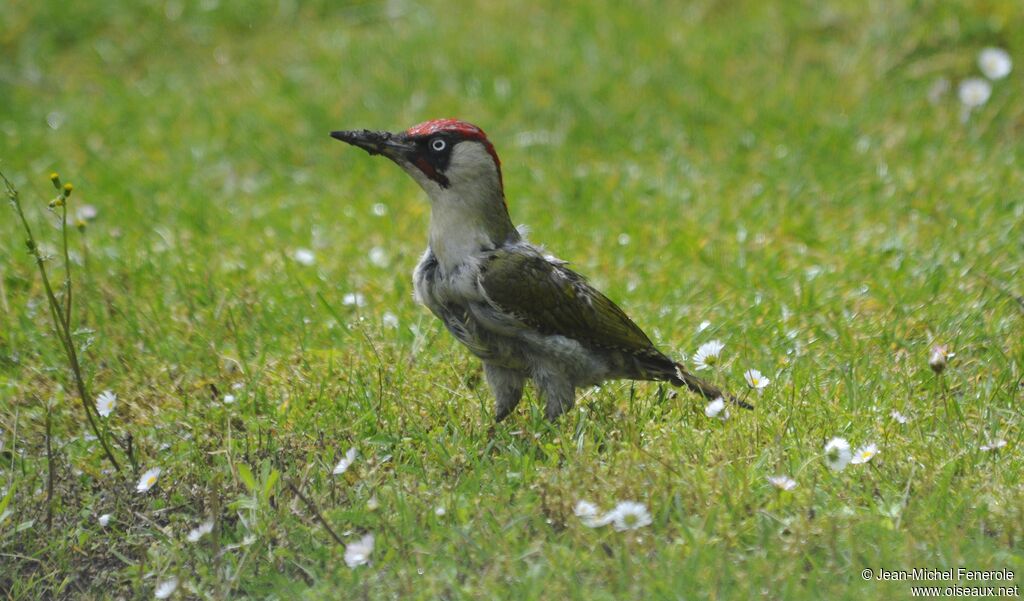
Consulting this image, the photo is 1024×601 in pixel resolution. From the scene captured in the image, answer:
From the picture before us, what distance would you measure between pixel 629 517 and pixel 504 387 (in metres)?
1.08

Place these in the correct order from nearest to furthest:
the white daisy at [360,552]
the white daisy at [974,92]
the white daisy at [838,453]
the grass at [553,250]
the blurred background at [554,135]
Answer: the white daisy at [360,552] → the grass at [553,250] → the white daisy at [838,453] → the blurred background at [554,135] → the white daisy at [974,92]

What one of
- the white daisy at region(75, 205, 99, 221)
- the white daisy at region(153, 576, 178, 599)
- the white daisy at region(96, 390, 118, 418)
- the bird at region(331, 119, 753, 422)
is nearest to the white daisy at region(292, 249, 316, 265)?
the white daisy at region(75, 205, 99, 221)

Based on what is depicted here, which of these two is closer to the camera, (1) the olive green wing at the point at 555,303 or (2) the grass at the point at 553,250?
(2) the grass at the point at 553,250

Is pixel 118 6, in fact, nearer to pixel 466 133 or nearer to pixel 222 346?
pixel 222 346

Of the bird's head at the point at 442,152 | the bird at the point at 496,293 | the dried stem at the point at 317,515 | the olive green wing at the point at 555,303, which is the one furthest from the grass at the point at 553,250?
the bird's head at the point at 442,152

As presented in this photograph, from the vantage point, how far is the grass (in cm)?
346

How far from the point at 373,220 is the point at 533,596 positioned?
140 inches

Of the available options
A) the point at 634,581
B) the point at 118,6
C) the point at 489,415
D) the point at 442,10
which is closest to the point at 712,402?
the point at 489,415

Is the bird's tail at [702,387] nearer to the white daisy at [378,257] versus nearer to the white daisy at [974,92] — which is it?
the white daisy at [378,257]

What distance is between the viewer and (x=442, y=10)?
9062 mm

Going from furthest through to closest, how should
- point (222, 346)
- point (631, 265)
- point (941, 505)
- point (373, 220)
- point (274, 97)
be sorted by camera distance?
point (274, 97) → point (373, 220) → point (631, 265) → point (222, 346) → point (941, 505)

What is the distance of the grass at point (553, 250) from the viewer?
3459 millimetres

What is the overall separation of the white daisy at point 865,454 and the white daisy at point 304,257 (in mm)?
2878

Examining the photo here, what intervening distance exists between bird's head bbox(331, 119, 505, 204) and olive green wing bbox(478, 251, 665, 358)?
0.25 metres
